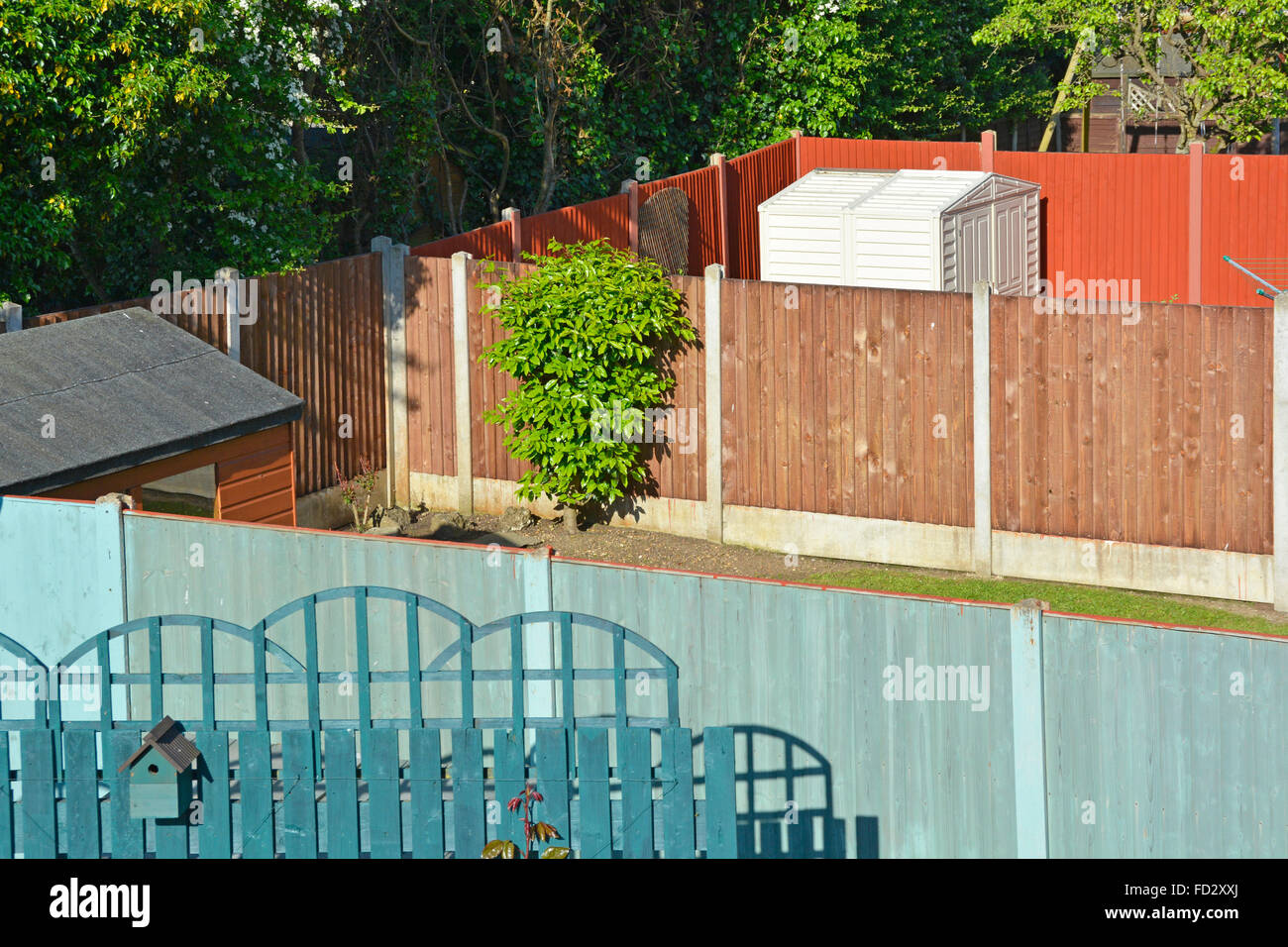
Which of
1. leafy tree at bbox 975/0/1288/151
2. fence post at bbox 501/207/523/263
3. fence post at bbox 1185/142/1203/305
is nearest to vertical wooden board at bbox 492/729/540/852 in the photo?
fence post at bbox 501/207/523/263

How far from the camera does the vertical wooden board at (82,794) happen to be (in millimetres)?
6129

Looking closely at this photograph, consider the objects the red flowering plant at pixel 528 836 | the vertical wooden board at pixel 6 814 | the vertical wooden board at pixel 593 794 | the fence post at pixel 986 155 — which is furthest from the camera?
the fence post at pixel 986 155

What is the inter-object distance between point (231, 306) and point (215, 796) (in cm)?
731

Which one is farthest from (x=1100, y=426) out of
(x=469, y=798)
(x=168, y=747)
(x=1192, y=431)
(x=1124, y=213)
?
(x=1124, y=213)

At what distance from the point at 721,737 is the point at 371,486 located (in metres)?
9.10

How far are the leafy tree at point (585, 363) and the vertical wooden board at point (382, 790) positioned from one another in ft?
24.2

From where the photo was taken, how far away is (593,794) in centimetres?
607

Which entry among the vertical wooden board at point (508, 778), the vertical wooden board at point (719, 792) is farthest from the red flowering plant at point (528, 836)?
the vertical wooden board at point (719, 792)

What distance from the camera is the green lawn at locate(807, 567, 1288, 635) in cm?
1160

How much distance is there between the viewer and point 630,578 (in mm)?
7625

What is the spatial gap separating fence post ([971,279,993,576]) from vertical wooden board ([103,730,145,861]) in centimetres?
782

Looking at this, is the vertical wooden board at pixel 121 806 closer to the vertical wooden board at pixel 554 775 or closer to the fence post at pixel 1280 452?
the vertical wooden board at pixel 554 775

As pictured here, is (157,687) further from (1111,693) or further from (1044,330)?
(1044,330)

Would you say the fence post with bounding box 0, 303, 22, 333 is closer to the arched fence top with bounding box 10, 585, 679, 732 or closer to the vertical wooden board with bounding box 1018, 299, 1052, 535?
the arched fence top with bounding box 10, 585, 679, 732
